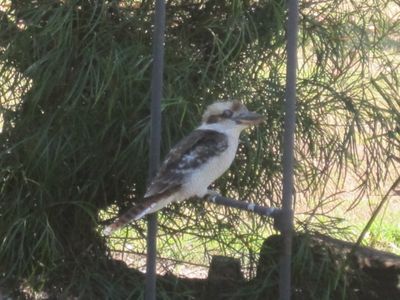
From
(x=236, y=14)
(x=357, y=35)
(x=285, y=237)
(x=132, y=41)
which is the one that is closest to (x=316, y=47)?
(x=357, y=35)

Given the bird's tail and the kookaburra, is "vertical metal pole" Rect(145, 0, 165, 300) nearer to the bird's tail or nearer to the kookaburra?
the bird's tail

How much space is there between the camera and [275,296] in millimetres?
3391

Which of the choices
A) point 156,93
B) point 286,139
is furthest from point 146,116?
point 286,139

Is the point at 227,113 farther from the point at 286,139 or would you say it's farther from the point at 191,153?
the point at 286,139

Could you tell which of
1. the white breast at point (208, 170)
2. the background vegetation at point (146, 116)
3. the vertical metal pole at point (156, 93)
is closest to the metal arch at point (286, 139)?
the vertical metal pole at point (156, 93)

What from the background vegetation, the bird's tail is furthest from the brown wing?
the background vegetation

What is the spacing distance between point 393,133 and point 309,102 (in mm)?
306

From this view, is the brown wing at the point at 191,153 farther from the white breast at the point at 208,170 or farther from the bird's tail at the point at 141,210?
the bird's tail at the point at 141,210

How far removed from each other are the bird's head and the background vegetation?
47 cm

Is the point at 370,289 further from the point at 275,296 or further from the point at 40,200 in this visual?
the point at 40,200

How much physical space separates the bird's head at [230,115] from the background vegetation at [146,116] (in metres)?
0.47

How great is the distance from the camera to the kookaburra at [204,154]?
2.61 metres

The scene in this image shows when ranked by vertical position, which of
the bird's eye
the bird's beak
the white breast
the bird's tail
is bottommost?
the bird's tail

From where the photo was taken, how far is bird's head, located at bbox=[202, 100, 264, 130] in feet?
8.50
